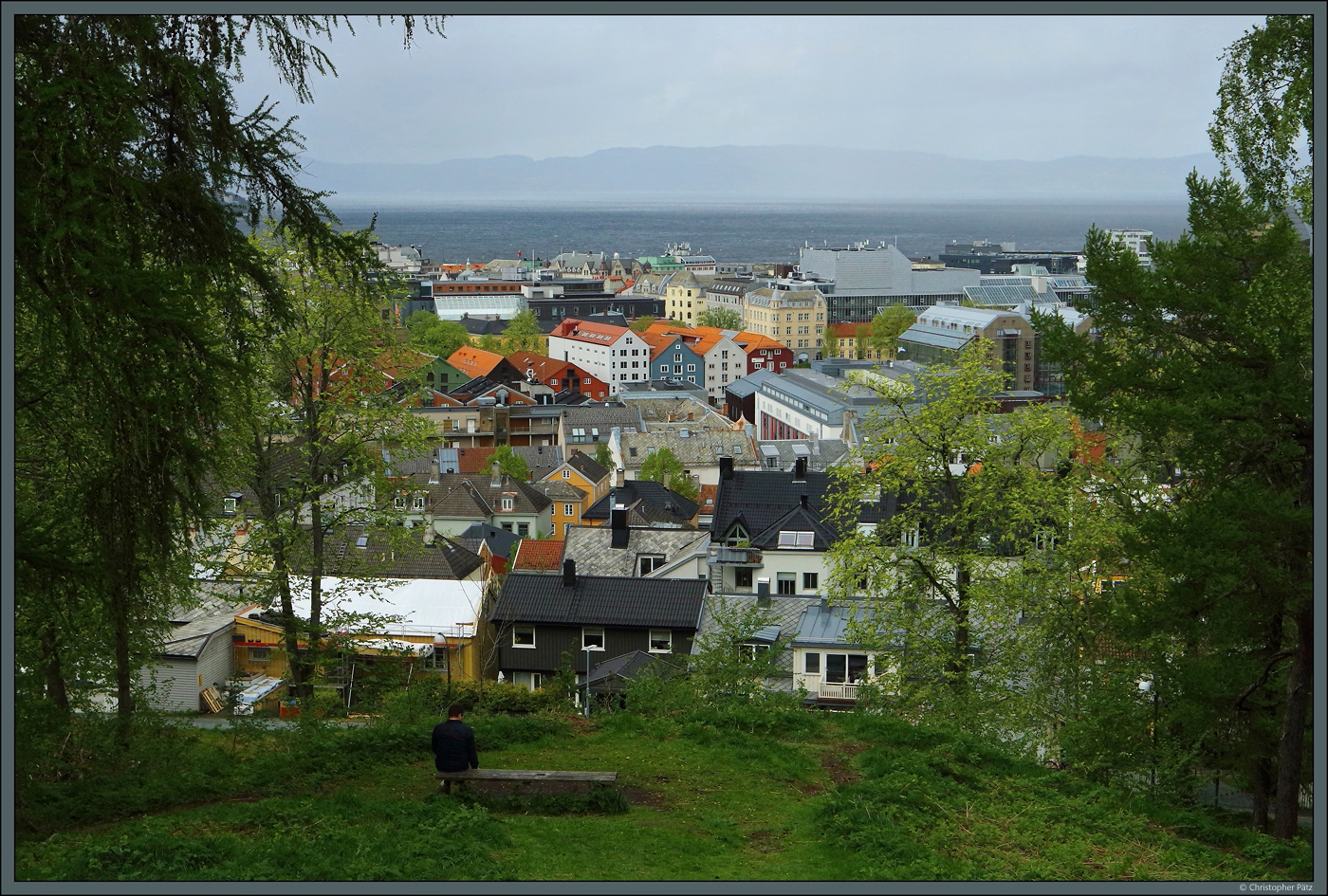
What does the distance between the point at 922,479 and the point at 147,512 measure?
10.0 metres

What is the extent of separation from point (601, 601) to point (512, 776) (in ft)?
56.2

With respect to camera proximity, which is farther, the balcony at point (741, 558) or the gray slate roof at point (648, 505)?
the gray slate roof at point (648, 505)

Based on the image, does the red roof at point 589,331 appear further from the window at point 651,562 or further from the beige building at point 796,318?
the window at point 651,562

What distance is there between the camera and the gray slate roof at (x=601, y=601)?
24234mm

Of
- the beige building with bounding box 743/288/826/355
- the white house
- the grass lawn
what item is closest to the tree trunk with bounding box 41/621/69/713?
the grass lawn

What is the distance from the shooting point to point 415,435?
14656mm

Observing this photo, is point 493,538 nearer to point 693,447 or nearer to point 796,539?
point 796,539

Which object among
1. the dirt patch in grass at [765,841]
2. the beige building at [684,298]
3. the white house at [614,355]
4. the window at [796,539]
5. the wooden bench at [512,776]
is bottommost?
the window at [796,539]

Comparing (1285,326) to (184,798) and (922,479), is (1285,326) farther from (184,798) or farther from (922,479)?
(184,798)

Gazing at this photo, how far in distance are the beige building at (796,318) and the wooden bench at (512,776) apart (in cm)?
10317

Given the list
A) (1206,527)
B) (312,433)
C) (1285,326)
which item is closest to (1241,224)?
(1285,326)

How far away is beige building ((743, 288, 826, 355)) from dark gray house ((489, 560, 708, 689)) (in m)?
86.4

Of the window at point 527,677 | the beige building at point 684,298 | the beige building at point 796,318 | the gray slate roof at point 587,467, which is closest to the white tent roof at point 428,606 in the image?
the window at point 527,677

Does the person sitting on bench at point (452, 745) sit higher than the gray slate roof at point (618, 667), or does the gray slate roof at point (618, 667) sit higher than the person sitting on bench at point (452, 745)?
the person sitting on bench at point (452, 745)
